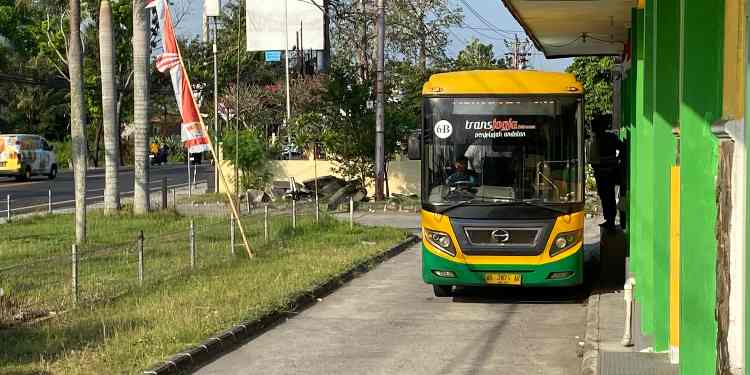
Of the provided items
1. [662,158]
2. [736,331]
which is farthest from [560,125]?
[736,331]

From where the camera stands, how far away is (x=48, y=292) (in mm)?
13609

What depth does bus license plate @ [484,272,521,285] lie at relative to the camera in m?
14.6

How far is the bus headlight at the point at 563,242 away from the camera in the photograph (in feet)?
47.4

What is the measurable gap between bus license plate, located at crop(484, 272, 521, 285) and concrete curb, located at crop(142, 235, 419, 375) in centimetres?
222

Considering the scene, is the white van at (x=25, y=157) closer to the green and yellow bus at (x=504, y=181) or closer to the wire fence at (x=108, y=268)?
the wire fence at (x=108, y=268)

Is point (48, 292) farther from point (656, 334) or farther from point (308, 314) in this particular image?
point (656, 334)

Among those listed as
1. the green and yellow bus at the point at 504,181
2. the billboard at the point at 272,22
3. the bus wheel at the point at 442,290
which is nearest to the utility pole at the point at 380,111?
the bus wheel at the point at 442,290

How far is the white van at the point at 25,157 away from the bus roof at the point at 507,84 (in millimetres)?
36842

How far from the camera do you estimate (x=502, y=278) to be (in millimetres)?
14602

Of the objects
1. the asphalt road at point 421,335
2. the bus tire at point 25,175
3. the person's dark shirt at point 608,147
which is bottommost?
the asphalt road at point 421,335

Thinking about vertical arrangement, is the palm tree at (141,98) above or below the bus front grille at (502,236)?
above

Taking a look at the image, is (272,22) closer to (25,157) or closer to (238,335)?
(25,157)

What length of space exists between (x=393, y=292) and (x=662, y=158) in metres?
6.41

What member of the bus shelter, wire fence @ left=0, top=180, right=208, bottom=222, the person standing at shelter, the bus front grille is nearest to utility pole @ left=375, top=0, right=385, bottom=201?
wire fence @ left=0, top=180, right=208, bottom=222
